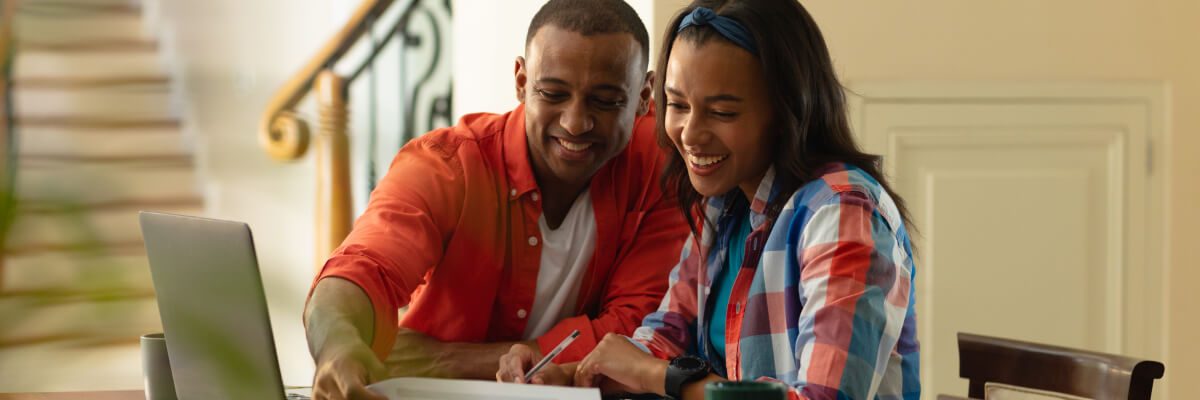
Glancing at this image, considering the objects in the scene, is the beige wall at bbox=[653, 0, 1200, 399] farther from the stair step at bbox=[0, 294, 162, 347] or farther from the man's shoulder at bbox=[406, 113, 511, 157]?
the stair step at bbox=[0, 294, 162, 347]

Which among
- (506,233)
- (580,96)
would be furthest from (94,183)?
(506,233)

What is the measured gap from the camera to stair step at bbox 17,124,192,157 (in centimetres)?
35

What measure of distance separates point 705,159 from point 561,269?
23.0 inches

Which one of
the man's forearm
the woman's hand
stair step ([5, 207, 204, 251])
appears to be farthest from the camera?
the woman's hand

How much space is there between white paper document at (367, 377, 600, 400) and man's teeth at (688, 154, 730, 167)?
0.44 metres

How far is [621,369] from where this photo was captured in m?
1.40

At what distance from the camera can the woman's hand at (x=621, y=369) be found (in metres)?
1.37

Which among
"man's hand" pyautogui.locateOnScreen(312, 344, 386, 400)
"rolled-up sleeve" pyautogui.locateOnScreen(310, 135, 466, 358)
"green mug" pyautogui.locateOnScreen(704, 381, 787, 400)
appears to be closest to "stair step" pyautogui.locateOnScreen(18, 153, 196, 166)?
"green mug" pyautogui.locateOnScreen(704, 381, 787, 400)

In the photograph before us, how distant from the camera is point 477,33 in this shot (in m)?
3.28

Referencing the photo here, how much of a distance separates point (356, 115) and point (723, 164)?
83cm

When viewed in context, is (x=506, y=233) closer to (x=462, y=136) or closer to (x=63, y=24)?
(x=462, y=136)

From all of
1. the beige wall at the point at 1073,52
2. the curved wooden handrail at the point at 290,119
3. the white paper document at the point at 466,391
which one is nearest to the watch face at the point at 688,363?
the white paper document at the point at 466,391

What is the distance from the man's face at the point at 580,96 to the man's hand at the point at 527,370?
1.33 feet

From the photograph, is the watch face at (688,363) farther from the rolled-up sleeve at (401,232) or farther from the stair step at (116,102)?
the stair step at (116,102)
